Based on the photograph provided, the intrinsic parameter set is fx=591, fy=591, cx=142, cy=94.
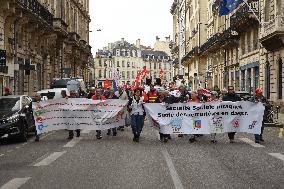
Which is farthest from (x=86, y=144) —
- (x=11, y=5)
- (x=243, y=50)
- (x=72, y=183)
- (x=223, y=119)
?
(x=243, y=50)

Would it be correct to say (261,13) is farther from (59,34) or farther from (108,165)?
(108,165)

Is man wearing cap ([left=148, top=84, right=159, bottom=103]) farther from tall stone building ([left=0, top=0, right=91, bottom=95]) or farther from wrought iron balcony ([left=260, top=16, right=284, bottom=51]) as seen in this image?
wrought iron balcony ([left=260, top=16, right=284, bottom=51])

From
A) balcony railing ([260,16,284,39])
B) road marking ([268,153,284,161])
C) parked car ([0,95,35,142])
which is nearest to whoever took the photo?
road marking ([268,153,284,161])

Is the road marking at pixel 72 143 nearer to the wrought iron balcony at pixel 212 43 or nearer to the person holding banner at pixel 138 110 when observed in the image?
the person holding banner at pixel 138 110

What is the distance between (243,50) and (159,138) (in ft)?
105

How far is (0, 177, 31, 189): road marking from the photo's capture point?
10020 mm

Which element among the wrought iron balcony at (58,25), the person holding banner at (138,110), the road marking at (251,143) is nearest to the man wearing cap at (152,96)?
the person holding banner at (138,110)

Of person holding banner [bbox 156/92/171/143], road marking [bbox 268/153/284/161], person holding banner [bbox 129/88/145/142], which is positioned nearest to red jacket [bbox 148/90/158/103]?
person holding banner [bbox 156/92/171/143]

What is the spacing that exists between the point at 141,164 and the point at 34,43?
33.0 meters

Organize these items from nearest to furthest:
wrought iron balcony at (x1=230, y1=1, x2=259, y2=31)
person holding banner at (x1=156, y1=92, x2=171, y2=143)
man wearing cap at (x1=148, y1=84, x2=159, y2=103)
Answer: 1. person holding banner at (x1=156, y1=92, x2=171, y2=143)
2. man wearing cap at (x1=148, y1=84, x2=159, y2=103)
3. wrought iron balcony at (x1=230, y1=1, x2=259, y2=31)

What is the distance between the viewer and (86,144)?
17.7m

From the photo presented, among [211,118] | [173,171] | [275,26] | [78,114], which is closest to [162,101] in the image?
[211,118]

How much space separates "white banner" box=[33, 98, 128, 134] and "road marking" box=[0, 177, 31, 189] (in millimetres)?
9239

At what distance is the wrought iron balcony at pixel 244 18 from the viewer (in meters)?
42.9
